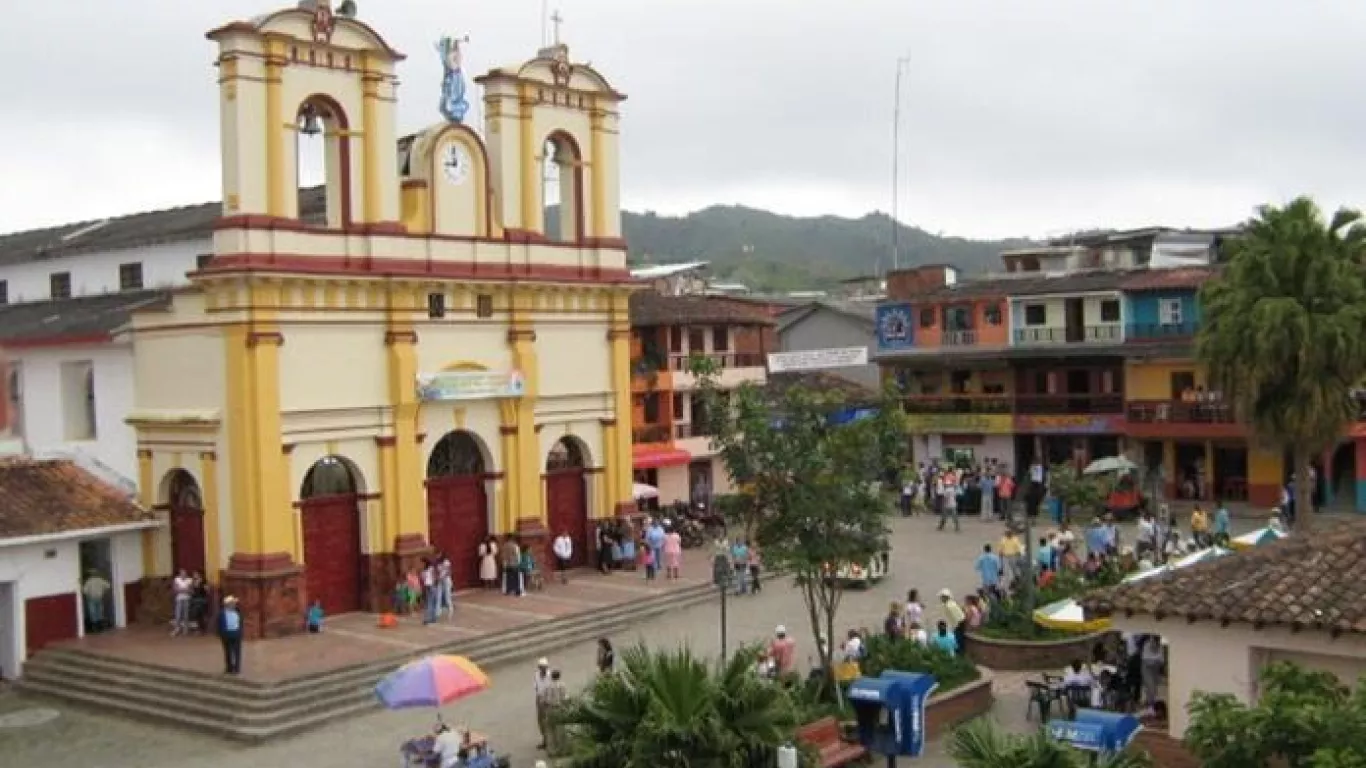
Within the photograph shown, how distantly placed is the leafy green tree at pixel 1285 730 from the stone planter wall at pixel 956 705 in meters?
8.91

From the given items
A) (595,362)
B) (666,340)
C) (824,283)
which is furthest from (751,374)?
(824,283)

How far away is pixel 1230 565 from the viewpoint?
18.5 metres

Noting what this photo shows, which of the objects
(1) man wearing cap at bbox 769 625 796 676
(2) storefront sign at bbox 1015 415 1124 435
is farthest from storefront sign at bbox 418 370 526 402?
(2) storefront sign at bbox 1015 415 1124 435

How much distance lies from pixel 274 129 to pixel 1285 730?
2250cm

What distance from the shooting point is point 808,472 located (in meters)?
23.0

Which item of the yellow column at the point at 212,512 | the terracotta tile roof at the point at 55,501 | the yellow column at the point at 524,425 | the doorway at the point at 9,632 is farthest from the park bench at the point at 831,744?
the doorway at the point at 9,632

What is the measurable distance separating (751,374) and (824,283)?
88308 mm

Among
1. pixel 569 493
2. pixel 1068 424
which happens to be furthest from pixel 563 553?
pixel 1068 424

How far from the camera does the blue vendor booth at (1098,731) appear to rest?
56.1 feet

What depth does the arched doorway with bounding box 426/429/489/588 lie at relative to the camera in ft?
108

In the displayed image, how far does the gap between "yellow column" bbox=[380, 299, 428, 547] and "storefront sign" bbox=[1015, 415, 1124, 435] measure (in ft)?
83.7

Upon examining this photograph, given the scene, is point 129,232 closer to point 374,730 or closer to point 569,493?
point 569,493

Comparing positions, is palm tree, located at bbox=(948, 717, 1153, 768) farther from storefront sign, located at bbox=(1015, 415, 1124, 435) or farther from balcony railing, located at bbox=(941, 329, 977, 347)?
balcony railing, located at bbox=(941, 329, 977, 347)

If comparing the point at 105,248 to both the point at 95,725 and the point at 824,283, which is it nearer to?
the point at 95,725
